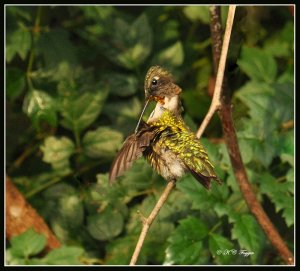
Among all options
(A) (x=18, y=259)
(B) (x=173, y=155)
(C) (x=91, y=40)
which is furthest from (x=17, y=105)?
(B) (x=173, y=155)

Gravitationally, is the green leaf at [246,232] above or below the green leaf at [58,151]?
below

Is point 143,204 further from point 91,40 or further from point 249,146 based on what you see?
point 91,40

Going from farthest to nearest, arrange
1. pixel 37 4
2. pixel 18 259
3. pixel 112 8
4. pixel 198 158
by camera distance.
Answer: pixel 112 8 < pixel 37 4 < pixel 18 259 < pixel 198 158

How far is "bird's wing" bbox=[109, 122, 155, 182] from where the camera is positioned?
1.11 m

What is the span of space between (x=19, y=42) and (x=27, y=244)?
2.53ft

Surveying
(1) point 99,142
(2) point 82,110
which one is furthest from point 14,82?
(1) point 99,142

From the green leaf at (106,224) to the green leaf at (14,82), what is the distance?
566mm

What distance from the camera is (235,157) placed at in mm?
2072

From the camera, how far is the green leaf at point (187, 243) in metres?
2.23

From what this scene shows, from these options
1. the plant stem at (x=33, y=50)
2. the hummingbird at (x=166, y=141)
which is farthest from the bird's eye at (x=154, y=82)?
the plant stem at (x=33, y=50)

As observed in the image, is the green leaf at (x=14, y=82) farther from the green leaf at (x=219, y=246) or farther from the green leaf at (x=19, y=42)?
the green leaf at (x=219, y=246)

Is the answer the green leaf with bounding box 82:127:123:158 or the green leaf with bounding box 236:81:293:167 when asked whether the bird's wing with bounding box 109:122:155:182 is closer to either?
the green leaf with bounding box 236:81:293:167

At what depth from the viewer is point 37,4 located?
2609 millimetres

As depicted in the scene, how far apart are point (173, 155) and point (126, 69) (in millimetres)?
1517
